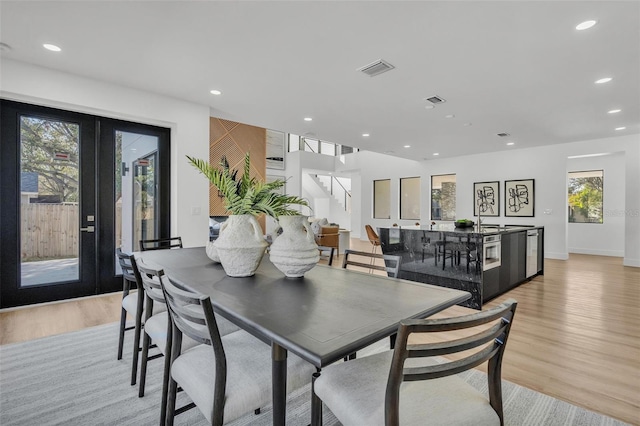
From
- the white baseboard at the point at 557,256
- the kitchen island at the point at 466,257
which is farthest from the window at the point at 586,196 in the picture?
the kitchen island at the point at 466,257

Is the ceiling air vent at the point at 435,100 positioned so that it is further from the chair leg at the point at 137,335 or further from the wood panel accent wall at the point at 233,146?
the wood panel accent wall at the point at 233,146

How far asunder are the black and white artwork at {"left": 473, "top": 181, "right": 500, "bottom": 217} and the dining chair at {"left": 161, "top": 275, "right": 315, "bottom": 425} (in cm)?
813

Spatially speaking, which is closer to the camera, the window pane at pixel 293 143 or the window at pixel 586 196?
the window at pixel 586 196

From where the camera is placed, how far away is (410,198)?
1004 centimetres

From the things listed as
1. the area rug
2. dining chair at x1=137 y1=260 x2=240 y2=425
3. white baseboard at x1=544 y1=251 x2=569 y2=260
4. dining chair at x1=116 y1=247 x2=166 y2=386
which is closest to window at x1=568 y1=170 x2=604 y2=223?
white baseboard at x1=544 y1=251 x2=569 y2=260

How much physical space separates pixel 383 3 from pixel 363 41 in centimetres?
52

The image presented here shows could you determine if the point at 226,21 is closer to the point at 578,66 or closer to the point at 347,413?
the point at 347,413

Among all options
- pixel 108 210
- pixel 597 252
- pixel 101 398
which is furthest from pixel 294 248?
pixel 597 252

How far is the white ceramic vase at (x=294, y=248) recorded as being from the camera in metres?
1.65

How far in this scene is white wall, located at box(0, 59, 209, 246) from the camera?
328 cm

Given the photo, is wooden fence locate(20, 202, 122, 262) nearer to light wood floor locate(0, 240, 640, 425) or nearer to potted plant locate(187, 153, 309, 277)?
light wood floor locate(0, 240, 640, 425)

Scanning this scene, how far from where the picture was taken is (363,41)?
9.11 ft

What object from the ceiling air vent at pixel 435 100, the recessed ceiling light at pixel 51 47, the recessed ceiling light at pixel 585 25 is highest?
the recessed ceiling light at pixel 51 47

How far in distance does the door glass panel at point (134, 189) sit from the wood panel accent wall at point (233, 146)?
3.44 m
